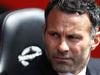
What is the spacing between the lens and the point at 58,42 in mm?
1494

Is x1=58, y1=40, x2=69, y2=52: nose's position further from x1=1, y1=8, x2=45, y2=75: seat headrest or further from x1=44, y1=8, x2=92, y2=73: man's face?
x1=1, y1=8, x2=45, y2=75: seat headrest

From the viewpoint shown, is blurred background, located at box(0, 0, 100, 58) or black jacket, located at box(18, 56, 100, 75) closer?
black jacket, located at box(18, 56, 100, 75)

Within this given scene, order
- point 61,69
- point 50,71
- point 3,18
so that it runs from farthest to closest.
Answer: point 3,18 → point 50,71 → point 61,69

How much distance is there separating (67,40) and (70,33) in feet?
0.12

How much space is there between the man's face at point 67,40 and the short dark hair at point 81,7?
0.02 meters

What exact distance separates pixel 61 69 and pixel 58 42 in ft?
0.36

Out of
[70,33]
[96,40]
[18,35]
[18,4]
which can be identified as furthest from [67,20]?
[18,4]

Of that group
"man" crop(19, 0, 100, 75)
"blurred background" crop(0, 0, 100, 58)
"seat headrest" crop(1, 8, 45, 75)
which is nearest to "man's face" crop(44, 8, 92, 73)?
"man" crop(19, 0, 100, 75)

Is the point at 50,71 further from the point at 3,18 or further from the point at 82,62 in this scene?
the point at 3,18

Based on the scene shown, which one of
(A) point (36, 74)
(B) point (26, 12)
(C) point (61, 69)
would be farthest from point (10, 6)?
(C) point (61, 69)

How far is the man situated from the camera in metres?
1.48

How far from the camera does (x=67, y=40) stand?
1.49 metres

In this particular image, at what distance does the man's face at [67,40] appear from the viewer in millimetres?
1479

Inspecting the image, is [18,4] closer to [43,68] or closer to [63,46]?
[43,68]
